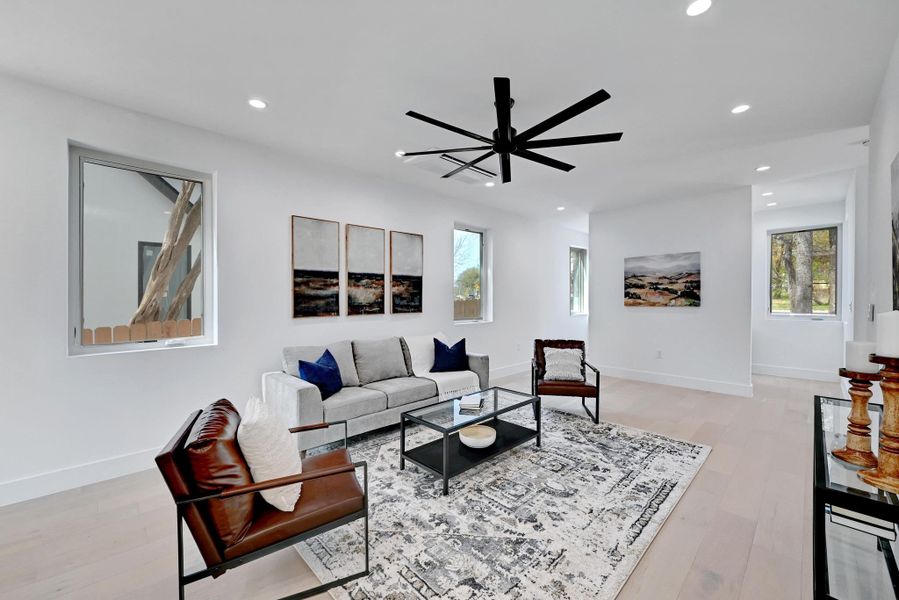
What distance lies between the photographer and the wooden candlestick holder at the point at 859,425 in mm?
1537

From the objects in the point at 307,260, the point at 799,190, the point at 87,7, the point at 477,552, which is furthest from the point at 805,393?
the point at 87,7

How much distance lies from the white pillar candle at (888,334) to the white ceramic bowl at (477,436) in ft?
7.00

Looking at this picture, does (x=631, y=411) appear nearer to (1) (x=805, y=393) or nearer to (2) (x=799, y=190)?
(1) (x=805, y=393)

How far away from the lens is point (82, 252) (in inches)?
114

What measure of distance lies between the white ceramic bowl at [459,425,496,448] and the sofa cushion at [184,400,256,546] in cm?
154

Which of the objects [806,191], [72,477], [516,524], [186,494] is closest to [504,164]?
[516,524]

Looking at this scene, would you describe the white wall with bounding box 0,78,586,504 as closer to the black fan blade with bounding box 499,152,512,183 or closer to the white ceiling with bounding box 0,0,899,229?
the white ceiling with bounding box 0,0,899,229

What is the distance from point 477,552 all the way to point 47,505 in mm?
2897

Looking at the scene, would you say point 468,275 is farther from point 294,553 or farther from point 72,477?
point 72,477

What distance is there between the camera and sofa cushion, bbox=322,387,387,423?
3.25 m

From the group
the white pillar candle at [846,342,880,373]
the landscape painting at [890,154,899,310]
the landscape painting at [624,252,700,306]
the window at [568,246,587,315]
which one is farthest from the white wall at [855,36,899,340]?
the window at [568,246,587,315]

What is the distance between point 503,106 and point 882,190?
2.94m

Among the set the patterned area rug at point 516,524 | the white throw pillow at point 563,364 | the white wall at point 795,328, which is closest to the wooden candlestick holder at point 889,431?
the patterned area rug at point 516,524

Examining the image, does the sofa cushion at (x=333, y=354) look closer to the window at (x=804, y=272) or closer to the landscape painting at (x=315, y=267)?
the landscape painting at (x=315, y=267)
